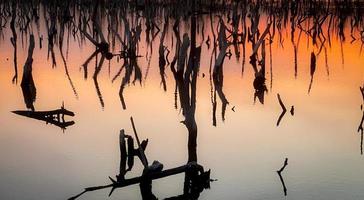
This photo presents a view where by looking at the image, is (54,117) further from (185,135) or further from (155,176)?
(155,176)

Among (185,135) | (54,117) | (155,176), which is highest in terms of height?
A: (155,176)

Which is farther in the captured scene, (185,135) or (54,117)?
(185,135)

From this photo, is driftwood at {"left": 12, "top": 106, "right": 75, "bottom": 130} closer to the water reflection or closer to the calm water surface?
the calm water surface

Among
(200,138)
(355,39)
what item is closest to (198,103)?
(200,138)

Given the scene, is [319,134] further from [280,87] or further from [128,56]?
[128,56]

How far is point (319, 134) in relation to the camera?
20.6 ft

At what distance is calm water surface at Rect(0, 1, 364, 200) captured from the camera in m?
4.60

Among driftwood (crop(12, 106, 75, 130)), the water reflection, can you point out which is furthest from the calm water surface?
the water reflection

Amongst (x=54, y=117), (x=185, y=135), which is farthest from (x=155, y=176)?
(x=54, y=117)

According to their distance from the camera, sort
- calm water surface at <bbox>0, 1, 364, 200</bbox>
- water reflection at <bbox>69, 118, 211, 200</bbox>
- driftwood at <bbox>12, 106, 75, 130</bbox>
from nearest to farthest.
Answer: water reflection at <bbox>69, 118, 211, 200</bbox>, calm water surface at <bbox>0, 1, 364, 200</bbox>, driftwood at <bbox>12, 106, 75, 130</bbox>

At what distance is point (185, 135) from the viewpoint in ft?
19.2

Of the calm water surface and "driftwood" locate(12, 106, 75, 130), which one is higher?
"driftwood" locate(12, 106, 75, 130)

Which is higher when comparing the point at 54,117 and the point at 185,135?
the point at 54,117

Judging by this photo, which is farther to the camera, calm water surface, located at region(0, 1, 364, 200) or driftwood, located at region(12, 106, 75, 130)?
driftwood, located at region(12, 106, 75, 130)
